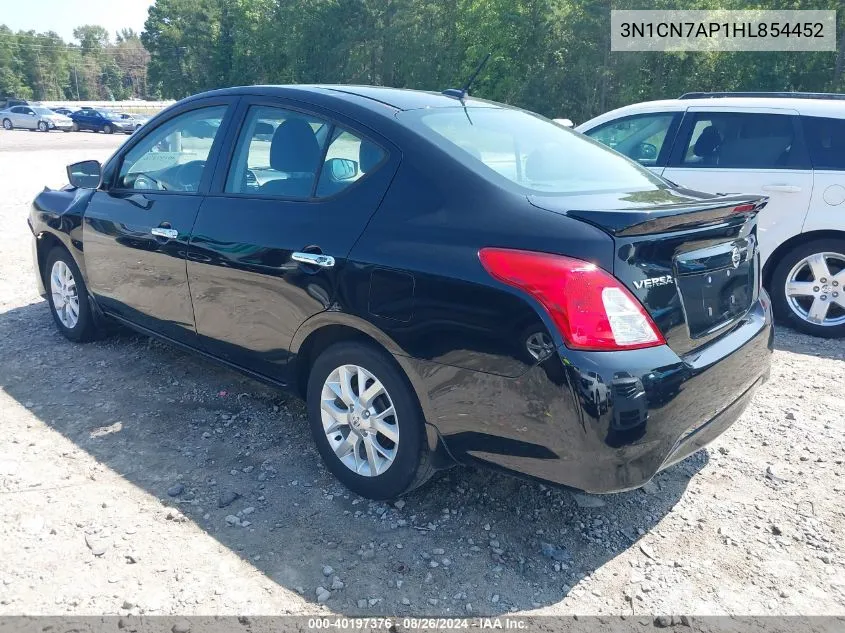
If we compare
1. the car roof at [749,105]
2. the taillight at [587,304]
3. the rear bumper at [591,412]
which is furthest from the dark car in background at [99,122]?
the taillight at [587,304]

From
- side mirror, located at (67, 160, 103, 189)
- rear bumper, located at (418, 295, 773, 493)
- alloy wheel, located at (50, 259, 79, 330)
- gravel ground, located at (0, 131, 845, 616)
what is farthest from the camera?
alloy wheel, located at (50, 259, 79, 330)

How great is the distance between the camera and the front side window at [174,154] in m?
3.86

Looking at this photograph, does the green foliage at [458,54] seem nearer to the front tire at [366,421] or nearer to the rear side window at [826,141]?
the rear side window at [826,141]

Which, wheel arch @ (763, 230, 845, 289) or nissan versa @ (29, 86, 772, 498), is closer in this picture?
nissan versa @ (29, 86, 772, 498)

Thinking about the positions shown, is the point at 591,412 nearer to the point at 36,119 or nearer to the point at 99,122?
the point at 99,122

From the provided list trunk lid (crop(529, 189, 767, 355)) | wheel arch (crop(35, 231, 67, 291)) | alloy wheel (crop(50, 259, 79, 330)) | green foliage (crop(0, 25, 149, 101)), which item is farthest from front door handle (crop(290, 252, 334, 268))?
green foliage (crop(0, 25, 149, 101))

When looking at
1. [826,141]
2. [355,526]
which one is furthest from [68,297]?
[826,141]

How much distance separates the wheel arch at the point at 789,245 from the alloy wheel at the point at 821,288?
13cm

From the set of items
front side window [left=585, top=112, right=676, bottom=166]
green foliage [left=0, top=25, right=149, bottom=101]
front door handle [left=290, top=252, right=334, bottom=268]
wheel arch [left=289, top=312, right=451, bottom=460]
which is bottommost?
wheel arch [left=289, top=312, right=451, bottom=460]

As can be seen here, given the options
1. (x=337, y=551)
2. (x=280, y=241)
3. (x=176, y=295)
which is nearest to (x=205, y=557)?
(x=337, y=551)

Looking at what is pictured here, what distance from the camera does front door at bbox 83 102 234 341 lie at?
12.6 ft

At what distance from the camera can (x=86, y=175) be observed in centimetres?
468

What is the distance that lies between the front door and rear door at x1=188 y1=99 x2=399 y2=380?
0.15 m

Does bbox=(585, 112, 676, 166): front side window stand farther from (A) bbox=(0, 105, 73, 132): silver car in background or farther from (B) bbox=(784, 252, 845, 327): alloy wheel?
(A) bbox=(0, 105, 73, 132): silver car in background
